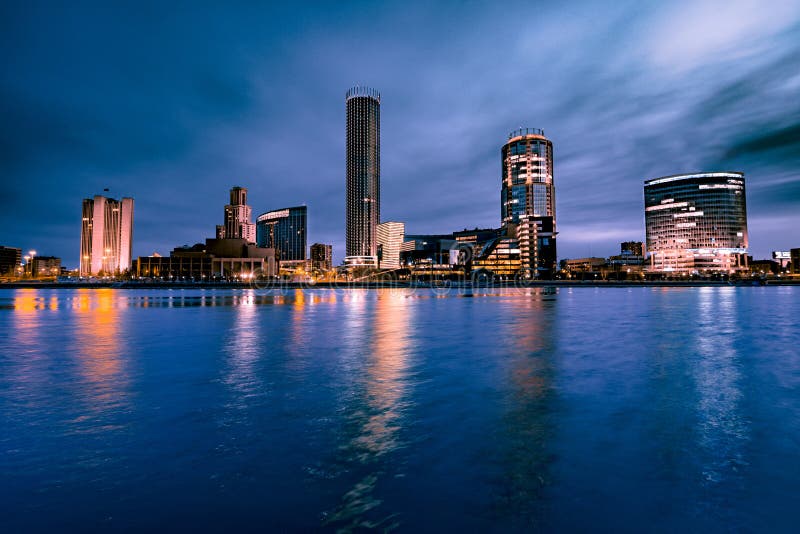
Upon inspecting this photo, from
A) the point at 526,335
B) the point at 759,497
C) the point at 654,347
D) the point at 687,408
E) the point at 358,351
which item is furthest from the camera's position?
the point at 526,335

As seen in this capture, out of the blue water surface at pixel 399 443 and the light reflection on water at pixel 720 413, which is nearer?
the blue water surface at pixel 399 443

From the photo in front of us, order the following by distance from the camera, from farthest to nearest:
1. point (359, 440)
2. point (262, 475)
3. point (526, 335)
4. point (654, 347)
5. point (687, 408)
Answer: point (526, 335) < point (654, 347) < point (687, 408) < point (359, 440) < point (262, 475)

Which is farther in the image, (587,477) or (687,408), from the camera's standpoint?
(687,408)

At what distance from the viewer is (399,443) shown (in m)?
8.97

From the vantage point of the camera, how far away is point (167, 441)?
9.12 metres

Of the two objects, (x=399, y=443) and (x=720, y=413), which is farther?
(x=720, y=413)

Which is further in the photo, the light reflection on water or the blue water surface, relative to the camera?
the light reflection on water

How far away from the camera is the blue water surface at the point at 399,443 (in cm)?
619

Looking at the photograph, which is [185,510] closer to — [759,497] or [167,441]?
[167,441]

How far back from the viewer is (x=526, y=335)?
1105 inches

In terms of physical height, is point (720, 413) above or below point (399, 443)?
below

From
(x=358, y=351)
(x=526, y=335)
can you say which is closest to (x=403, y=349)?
(x=358, y=351)

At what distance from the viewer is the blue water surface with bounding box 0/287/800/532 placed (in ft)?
20.3

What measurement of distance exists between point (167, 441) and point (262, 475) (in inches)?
123
